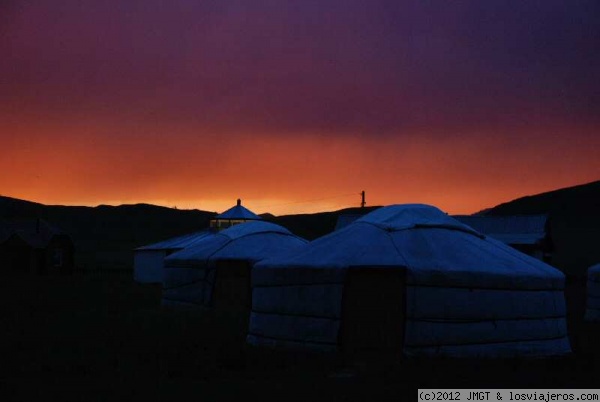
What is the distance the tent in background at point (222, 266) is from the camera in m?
18.8

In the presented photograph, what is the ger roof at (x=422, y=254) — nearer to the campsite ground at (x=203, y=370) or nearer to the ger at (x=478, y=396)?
the campsite ground at (x=203, y=370)

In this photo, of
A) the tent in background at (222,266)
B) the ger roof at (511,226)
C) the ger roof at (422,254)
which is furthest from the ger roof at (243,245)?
the ger roof at (511,226)

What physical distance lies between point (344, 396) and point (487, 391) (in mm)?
1311

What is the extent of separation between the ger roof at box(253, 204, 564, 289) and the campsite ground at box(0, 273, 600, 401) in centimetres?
106

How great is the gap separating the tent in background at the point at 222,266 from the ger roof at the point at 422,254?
6598mm

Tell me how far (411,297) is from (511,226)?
91.0ft

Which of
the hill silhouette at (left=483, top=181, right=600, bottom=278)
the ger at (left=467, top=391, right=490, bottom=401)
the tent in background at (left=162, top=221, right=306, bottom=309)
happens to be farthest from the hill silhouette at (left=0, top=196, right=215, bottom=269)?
the ger at (left=467, top=391, right=490, bottom=401)

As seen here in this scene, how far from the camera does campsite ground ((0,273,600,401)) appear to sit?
27.9 feet

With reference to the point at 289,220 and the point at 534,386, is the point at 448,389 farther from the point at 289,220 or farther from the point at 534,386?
the point at 289,220

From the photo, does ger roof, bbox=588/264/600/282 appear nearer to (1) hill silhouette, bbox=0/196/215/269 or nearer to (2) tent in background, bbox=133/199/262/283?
(2) tent in background, bbox=133/199/262/283

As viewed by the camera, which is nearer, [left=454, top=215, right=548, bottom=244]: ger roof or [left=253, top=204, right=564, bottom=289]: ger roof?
[left=253, top=204, right=564, bottom=289]: ger roof

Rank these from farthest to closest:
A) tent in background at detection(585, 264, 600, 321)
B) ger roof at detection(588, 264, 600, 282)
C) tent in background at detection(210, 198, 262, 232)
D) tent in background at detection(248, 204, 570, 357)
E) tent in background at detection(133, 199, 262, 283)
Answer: tent in background at detection(133, 199, 262, 283) → tent in background at detection(210, 198, 262, 232) → ger roof at detection(588, 264, 600, 282) → tent in background at detection(585, 264, 600, 321) → tent in background at detection(248, 204, 570, 357)

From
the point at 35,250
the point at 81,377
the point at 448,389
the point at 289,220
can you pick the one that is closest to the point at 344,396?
the point at 448,389

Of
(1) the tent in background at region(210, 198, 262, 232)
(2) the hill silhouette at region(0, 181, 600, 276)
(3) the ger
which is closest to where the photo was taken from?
A: (3) the ger
